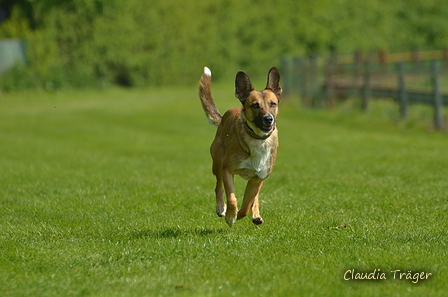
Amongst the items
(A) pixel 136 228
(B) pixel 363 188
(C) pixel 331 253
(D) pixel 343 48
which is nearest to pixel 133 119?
(B) pixel 363 188

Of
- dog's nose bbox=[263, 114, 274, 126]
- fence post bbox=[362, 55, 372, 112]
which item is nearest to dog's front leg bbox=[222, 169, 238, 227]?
dog's nose bbox=[263, 114, 274, 126]

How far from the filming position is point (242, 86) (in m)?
7.79

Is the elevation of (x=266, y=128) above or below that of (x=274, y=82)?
below

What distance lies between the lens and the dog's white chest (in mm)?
7477

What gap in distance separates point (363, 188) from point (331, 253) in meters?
4.00

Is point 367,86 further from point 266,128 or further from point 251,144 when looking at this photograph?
point 266,128

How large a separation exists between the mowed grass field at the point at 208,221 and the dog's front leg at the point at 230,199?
22 cm

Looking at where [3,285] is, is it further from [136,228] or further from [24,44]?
[24,44]

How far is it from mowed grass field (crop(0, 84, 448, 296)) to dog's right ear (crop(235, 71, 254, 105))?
1.44 metres

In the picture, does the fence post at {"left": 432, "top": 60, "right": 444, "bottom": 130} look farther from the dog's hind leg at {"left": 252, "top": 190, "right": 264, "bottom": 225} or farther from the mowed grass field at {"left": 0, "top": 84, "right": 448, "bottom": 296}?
the dog's hind leg at {"left": 252, "top": 190, "right": 264, "bottom": 225}

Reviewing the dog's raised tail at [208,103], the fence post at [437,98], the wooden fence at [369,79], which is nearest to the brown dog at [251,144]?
the dog's raised tail at [208,103]

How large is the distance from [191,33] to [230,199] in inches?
1295

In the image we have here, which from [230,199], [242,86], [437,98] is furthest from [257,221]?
[437,98]

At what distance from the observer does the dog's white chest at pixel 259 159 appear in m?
7.48
